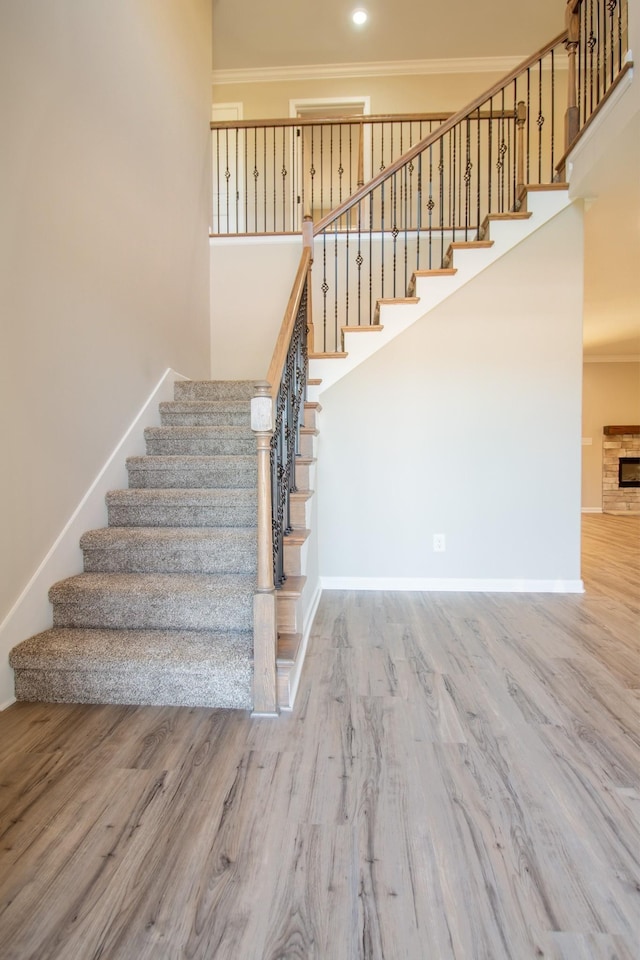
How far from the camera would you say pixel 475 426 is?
12.2ft

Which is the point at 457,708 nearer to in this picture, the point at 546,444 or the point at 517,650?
the point at 517,650

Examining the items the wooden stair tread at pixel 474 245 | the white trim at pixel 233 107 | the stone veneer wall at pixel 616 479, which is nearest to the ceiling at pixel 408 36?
the white trim at pixel 233 107

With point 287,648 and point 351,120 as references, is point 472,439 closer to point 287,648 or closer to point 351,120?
point 287,648

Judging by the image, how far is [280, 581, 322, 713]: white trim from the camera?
206cm

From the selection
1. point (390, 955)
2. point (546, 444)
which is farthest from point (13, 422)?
point (546, 444)

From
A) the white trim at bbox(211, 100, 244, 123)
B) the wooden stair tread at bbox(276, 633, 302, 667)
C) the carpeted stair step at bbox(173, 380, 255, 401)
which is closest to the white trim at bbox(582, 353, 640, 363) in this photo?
the white trim at bbox(211, 100, 244, 123)

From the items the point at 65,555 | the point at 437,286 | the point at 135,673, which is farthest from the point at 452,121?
the point at 135,673

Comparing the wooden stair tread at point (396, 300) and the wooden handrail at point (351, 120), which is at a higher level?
the wooden handrail at point (351, 120)

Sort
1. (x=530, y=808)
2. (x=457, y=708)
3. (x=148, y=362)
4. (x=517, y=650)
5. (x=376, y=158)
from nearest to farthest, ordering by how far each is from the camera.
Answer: (x=530, y=808) → (x=457, y=708) → (x=517, y=650) → (x=148, y=362) → (x=376, y=158)

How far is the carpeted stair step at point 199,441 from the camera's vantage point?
333cm

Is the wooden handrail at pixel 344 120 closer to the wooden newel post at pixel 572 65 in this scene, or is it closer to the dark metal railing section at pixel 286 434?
the wooden newel post at pixel 572 65

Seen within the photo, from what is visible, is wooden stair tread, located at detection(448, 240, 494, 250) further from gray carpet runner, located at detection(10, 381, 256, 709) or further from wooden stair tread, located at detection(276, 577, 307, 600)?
wooden stair tread, located at detection(276, 577, 307, 600)

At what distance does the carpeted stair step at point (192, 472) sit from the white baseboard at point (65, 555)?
0.34ft

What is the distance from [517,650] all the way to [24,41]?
3658mm
